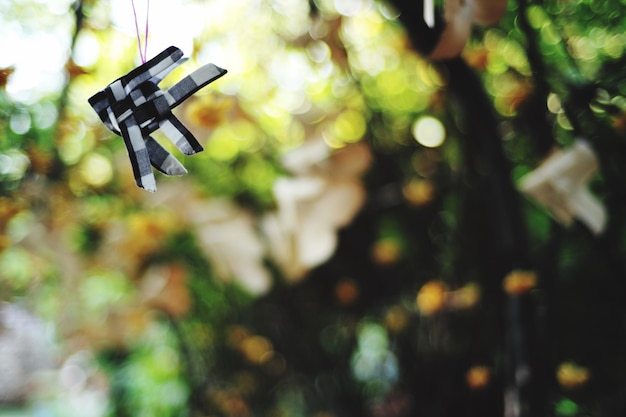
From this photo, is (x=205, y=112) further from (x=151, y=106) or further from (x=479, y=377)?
(x=479, y=377)

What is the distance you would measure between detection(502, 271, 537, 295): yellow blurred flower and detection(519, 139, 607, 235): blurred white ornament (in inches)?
3.8

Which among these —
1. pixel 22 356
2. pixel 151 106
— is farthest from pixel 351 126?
pixel 22 356

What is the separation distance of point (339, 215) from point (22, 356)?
130 cm

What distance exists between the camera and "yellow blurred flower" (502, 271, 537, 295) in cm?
62

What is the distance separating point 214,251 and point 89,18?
0.39 metres

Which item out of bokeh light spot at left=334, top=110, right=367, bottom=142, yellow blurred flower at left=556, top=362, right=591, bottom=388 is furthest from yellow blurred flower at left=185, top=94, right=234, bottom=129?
yellow blurred flower at left=556, top=362, right=591, bottom=388

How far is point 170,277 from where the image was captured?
0.88 metres

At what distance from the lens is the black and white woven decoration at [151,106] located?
1.10 feet

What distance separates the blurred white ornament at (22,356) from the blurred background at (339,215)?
127 mm

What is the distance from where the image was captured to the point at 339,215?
2.53 feet

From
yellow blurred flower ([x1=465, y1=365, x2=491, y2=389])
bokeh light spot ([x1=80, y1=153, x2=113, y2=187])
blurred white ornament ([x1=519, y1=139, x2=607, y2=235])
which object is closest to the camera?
blurred white ornament ([x1=519, y1=139, x2=607, y2=235])

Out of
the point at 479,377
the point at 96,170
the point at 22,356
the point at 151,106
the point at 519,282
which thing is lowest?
the point at 22,356

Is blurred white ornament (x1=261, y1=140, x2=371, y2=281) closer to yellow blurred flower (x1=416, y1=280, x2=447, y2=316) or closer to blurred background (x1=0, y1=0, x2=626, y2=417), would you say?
blurred background (x1=0, y1=0, x2=626, y2=417)

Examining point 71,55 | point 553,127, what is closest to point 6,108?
point 71,55
